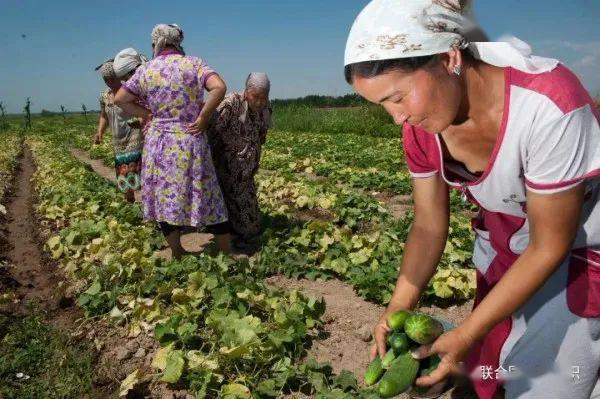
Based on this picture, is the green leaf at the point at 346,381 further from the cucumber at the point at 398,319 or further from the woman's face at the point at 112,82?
the woman's face at the point at 112,82

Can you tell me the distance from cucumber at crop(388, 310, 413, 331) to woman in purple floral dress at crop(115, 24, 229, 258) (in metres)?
2.95

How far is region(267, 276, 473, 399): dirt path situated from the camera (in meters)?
3.23

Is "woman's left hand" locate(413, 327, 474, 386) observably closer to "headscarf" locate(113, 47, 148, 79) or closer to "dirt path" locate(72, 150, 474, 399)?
"dirt path" locate(72, 150, 474, 399)

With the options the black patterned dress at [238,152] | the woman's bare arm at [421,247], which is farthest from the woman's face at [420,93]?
the black patterned dress at [238,152]

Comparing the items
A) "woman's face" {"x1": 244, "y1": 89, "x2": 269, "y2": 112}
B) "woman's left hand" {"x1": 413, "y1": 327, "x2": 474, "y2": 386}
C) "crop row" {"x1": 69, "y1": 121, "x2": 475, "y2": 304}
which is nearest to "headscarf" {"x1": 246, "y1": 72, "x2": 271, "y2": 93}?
"woman's face" {"x1": 244, "y1": 89, "x2": 269, "y2": 112}

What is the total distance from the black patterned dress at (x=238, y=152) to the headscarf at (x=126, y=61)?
1.07 m

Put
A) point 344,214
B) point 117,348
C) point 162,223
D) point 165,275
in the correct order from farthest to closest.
Answer: point 344,214 < point 162,223 < point 165,275 < point 117,348

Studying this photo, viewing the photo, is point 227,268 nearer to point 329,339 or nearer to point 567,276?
point 329,339

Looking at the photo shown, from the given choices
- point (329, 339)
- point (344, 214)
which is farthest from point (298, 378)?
point (344, 214)

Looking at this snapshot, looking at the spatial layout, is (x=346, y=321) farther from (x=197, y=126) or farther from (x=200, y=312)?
(x=197, y=126)

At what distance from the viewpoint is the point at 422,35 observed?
1.39 metres

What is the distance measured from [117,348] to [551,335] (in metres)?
2.85

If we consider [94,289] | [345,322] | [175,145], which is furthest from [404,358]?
[175,145]

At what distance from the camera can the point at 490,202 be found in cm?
174
